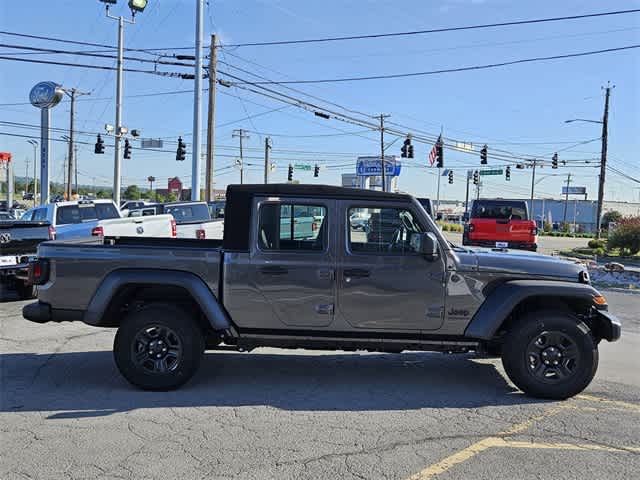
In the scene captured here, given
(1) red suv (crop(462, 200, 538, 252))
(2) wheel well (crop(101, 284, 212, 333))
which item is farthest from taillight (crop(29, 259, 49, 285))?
(1) red suv (crop(462, 200, 538, 252))

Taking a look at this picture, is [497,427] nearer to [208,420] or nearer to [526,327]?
[526,327]

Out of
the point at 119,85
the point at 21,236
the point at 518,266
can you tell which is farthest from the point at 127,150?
the point at 518,266

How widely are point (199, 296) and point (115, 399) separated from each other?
1.17 metres

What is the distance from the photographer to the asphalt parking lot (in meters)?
3.88

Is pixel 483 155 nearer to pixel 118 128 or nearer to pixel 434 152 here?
pixel 434 152

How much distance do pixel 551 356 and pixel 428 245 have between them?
1564 mm

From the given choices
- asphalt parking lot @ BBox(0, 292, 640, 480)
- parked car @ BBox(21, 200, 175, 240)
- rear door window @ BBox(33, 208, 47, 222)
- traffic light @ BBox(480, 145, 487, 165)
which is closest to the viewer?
asphalt parking lot @ BBox(0, 292, 640, 480)

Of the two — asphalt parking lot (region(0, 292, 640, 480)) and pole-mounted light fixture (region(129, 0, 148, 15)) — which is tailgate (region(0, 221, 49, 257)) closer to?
asphalt parking lot (region(0, 292, 640, 480))

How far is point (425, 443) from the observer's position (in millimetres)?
4289

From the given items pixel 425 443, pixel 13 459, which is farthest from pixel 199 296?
pixel 425 443

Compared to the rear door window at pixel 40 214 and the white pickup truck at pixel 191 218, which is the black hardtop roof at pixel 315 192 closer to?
the white pickup truck at pixel 191 218

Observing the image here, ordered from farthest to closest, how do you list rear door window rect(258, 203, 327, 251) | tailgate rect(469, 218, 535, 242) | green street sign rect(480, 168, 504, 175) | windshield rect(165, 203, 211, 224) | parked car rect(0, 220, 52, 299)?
green street sign rect(480, 168, 504, 175), tailgate rect(469, 218, 535, 242), windshield rect(165, 203, 211, 224), parked car rect(0, 220, 52, 299), rear door window rect(258, 203, 327, 251)

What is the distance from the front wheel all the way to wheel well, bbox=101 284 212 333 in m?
2.92

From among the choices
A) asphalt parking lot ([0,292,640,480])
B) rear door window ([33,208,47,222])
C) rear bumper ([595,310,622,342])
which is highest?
rear door window ([33,208,47,222])
